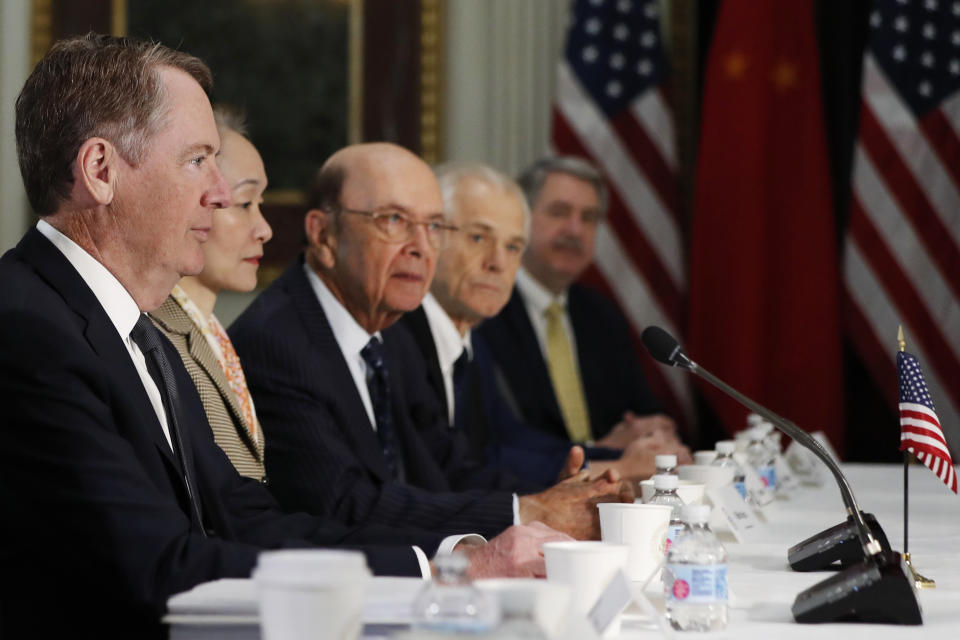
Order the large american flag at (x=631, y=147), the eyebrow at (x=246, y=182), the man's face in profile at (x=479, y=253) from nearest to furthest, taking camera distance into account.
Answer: the eyebrow at (x=246, y=182), the man's face in profile at (x=479, y=253), the large american flag at (x=631, y=147)

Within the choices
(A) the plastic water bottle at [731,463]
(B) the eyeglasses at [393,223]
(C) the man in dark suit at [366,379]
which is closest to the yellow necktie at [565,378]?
(C) the man in dark suit at [366,379]

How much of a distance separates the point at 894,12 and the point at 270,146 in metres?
2.81

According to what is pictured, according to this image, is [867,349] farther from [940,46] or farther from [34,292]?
[34,292]

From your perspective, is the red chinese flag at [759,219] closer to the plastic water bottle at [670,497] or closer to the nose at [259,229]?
the nose at [259,229]

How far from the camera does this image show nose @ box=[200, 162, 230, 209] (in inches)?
82.0

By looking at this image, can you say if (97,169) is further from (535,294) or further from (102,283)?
(535,294)

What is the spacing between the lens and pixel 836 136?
570cm

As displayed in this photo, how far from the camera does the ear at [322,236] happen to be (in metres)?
3.35

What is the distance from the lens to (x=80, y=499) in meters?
1.59

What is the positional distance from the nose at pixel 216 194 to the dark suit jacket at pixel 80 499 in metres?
0.34

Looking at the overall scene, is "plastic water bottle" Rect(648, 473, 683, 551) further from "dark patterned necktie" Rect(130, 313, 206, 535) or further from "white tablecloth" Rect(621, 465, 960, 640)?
"dark patterned necktie" Rect(130, 313, 206, 535)

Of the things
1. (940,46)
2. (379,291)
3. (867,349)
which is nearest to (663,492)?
(379,291)

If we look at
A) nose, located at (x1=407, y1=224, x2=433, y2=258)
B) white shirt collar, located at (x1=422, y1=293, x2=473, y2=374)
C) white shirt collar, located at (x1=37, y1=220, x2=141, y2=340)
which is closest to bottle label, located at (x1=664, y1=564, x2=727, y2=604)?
white shirt collar, located at (x1=37, y1=220, x2=141, y2=340)

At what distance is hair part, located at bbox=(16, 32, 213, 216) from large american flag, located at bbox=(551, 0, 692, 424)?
3787 millimetres
